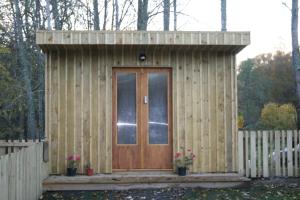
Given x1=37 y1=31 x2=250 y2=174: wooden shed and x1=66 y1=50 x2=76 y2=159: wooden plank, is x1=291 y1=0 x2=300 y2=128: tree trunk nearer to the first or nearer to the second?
x1=37 y1=31 x2=250 y2=174: wooden shed

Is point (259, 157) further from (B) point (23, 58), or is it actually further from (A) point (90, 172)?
(B) point (23, 58)

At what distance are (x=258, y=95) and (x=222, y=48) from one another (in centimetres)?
1980

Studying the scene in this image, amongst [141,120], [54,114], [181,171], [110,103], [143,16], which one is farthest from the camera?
[143,16]

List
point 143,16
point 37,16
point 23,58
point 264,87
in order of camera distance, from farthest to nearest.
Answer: point 264,87 → point 143,16 → point 37,16 → point 23,58

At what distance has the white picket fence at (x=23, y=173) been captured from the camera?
5074mm

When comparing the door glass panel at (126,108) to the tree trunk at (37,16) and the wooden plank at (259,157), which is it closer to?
the wooden plank at (259,157)

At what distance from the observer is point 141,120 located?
8.70 metres

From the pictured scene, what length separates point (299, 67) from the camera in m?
9.98

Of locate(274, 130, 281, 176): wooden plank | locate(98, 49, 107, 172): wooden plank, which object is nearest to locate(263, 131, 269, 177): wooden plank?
locate(274, 130, 281, 176): wooden plank

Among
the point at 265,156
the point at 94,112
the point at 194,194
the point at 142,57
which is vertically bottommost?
the point at 194,194

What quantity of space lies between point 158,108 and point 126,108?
2.09 feet

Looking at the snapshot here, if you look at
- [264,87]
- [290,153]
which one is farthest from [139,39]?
[264,87]

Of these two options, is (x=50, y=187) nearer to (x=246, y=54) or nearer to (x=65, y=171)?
(x=65, y=171)

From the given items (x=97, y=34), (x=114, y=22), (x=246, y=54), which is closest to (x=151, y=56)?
(x=97, y=34)
